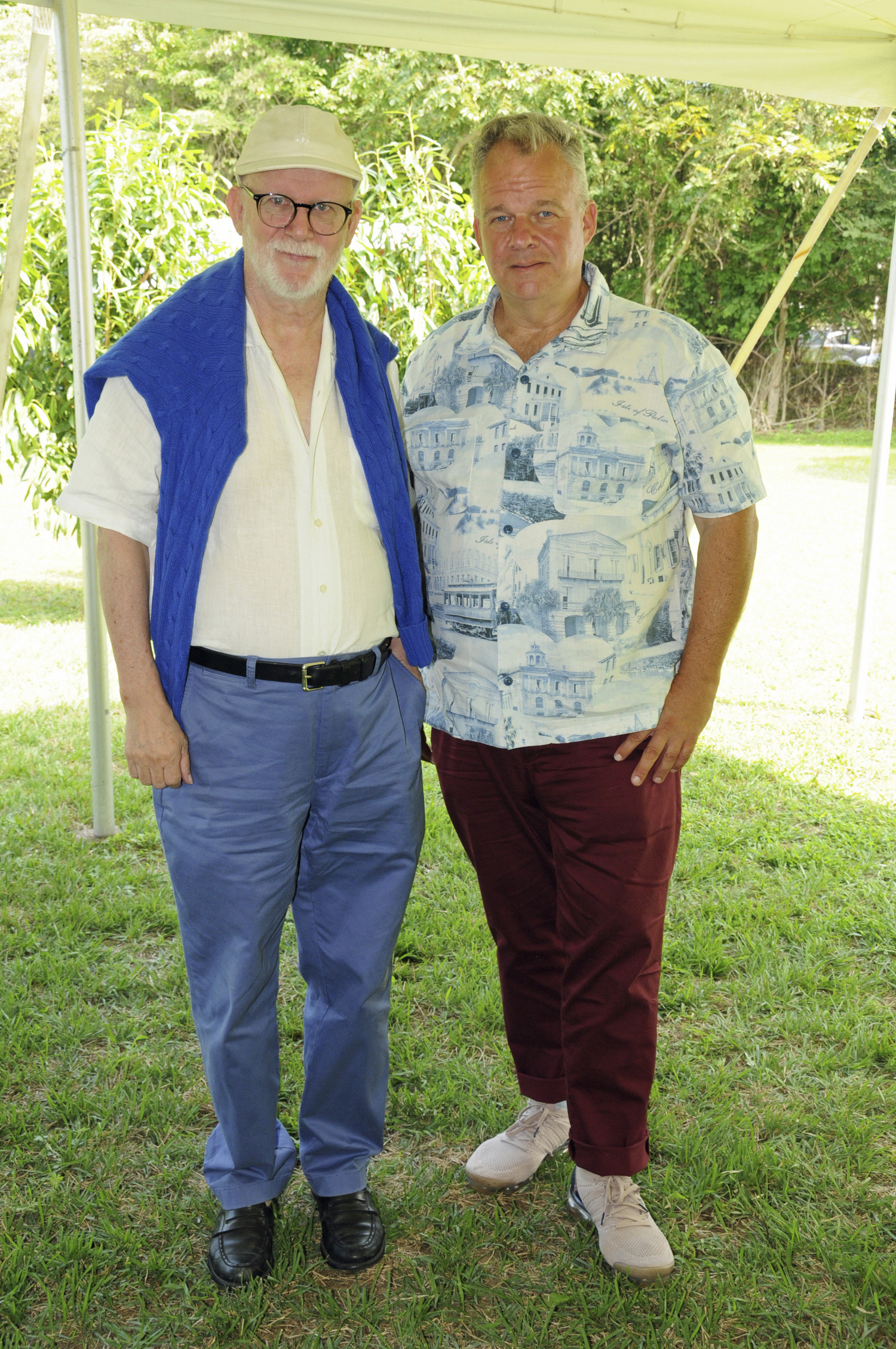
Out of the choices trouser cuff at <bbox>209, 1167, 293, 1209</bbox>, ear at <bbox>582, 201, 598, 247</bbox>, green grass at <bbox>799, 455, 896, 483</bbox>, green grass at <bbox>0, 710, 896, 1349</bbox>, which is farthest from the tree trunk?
trouser cuff at <bbox>209, 1167, 293, 1209</bbox>

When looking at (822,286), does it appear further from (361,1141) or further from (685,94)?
(361,1141)

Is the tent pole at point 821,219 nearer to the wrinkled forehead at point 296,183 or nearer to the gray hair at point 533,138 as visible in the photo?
the gray hair at point 533,138

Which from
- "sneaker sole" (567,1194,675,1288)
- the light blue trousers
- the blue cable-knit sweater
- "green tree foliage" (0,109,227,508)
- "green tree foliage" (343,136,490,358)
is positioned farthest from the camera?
"green tree foliage" (343,136,490,358)

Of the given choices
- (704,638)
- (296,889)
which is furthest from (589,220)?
(296,889)

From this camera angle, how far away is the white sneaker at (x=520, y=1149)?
95.9 inches

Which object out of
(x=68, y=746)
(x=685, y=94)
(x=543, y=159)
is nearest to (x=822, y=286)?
(x=685, y=94)

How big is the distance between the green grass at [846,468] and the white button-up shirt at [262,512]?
13.7 m

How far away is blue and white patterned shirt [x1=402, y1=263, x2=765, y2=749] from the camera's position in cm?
209

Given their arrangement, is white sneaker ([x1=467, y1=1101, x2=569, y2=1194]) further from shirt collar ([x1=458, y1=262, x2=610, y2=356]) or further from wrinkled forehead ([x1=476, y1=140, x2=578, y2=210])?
wrinkled forehead ([x1=476, y1=140, x2=578, y2=210])

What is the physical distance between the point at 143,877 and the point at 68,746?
164 cm

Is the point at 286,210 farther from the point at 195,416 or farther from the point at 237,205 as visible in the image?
the point at 195,416

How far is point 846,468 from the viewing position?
Result: 16188mm

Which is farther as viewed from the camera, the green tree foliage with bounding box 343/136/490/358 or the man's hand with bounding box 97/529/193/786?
the green tree foliage with bounding box 343/136/490/358

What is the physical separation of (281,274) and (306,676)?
2.37 ft
